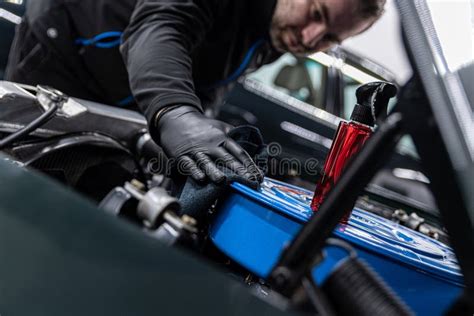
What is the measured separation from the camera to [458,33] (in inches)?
17.8

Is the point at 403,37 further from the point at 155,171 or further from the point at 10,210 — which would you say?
the point at 155,171

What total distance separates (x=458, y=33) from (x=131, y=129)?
2.44 ft

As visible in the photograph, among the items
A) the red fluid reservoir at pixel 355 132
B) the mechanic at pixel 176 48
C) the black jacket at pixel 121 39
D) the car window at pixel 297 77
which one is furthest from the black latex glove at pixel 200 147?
the car window at pixel 297 77

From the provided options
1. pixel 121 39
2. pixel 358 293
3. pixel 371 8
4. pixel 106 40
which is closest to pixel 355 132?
pixel 358 293

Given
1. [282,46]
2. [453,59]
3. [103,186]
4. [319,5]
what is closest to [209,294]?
[453,59]

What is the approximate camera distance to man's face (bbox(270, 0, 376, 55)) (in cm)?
114

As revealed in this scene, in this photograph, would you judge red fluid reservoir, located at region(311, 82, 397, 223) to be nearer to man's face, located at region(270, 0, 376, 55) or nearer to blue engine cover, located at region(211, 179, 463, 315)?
blue engine cover, located at region(211, 179, 463, 315)

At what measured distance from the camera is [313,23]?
1229 millimetres

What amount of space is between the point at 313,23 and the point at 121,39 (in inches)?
20.6

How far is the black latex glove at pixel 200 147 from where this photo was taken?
0.66m

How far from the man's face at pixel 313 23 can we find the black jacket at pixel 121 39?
1.6 inches

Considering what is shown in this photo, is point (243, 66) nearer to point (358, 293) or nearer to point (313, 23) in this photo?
point (313, 23)

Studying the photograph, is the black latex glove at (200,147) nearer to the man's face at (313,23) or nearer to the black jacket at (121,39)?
the black jacket at (121,39)

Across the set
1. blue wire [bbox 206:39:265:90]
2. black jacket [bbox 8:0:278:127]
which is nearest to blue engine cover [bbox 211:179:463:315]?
black jacket [bbox 8:0:278:127]
